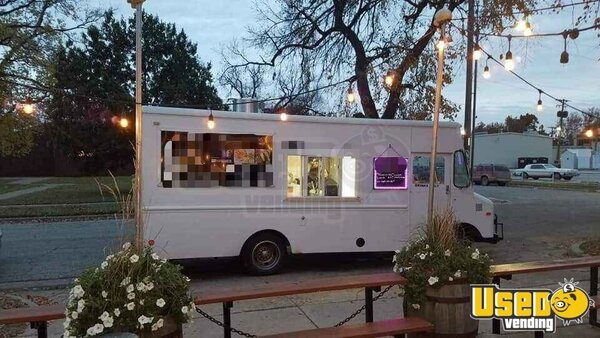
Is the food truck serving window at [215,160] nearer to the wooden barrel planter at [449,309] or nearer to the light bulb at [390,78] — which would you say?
the wooden barrel planter at [449,309]

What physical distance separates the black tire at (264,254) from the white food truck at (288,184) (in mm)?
17

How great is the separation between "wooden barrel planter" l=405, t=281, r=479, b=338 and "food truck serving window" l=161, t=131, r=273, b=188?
4437 mm

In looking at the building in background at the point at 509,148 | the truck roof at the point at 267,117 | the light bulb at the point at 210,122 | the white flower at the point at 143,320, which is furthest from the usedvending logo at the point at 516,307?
the building in background at the point at 509,148

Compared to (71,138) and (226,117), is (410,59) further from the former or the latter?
(71,138)

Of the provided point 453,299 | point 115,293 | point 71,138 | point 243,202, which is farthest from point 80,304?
point 71,138

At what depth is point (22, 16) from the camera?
19453 millimetres

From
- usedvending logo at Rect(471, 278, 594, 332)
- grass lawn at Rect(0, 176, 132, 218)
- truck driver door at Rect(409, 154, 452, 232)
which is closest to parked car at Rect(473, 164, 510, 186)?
grass lawn at Rect(0, 176, 132, 218)

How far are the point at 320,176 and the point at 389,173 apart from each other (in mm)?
1313

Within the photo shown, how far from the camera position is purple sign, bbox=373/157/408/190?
8773 millimetres

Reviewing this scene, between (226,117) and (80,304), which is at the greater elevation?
(226,117)

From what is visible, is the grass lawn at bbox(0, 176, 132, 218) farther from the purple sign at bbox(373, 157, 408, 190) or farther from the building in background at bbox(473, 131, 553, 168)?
the building in background at bbox(473, 131, 553, 168)

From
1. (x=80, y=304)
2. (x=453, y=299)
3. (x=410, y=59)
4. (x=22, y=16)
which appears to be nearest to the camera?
(x=80, y=304)

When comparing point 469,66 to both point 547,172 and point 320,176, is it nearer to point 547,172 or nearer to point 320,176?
point 320,176

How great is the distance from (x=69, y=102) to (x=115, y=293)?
23.4 metres
